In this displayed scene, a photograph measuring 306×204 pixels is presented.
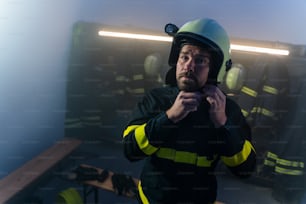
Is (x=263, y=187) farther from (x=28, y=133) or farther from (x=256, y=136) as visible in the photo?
(x=28, y=133)

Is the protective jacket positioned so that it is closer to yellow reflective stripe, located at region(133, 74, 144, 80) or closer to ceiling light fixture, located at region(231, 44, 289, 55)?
ceiling light fixture, located at region(231, 44, 289, 55)

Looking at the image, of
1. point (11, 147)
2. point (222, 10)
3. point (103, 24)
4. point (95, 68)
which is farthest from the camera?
point (95, 68)

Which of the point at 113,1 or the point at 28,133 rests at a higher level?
the point at 113,1

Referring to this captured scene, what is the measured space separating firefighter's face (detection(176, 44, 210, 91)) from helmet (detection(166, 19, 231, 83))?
2cm

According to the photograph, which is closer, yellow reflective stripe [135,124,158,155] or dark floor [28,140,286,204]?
yellow reflective stripe [135,124,158,155]

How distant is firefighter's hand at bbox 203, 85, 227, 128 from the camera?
2.81ft

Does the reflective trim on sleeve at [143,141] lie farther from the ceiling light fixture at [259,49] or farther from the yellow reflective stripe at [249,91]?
the yellow reflective stripe at [249,91]

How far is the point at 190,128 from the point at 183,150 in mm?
74

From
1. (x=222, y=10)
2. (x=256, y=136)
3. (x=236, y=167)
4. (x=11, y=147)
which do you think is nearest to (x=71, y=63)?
(x=11, y=147)

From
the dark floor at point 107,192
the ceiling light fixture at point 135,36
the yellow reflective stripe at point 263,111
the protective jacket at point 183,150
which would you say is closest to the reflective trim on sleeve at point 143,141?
the protective jacket at point 183,150

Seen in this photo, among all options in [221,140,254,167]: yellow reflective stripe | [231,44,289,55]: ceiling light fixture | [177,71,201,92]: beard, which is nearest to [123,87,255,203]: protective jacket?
[221,140,254,167]: yellow reflective stripe

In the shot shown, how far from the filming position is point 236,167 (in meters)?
0.95

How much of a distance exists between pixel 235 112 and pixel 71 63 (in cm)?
155

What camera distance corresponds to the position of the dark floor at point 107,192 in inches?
79.2
